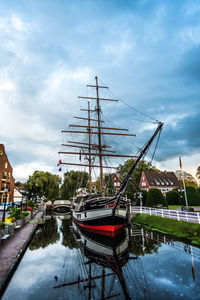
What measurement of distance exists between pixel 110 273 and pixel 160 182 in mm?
57583

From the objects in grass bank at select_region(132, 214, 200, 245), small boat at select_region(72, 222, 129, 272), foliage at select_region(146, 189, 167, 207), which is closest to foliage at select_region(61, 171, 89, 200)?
foliage at select_region(146, 189, 167, 207)

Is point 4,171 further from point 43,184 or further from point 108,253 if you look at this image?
point 108,253

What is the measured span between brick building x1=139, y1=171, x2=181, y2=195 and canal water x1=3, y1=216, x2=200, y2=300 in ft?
159

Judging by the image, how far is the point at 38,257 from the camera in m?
11.3

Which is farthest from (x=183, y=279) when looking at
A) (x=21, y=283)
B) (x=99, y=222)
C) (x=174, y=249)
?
(x=99, y=222)

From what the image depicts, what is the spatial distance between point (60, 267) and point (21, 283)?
267 cm

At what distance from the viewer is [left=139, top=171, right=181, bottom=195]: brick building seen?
60219 millimetres

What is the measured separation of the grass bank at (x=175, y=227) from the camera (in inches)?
550

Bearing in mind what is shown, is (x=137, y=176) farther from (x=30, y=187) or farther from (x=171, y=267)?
(x=171, y=267)

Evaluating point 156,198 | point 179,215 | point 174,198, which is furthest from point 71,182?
point 179,215

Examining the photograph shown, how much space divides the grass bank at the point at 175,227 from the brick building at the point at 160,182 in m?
38.9

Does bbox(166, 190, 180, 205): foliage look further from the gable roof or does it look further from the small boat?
the small boat

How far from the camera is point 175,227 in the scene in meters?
16.7

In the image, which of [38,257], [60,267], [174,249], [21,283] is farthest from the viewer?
[174,249]
